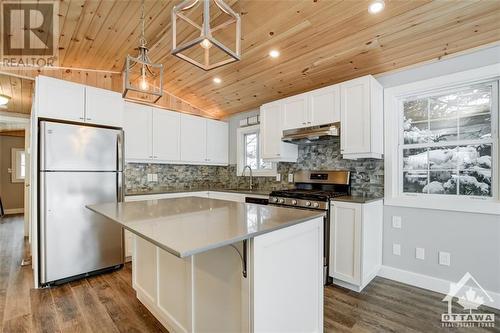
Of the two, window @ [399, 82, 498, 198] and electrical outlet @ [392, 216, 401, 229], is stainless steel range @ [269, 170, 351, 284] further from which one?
window @ [399, 82, 498, 198]

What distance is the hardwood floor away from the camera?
1.98 meters

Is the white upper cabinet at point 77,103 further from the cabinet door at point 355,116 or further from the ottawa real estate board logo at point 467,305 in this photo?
the ottawa real estate board logo at point 467,305

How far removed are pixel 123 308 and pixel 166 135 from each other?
2.54 meters

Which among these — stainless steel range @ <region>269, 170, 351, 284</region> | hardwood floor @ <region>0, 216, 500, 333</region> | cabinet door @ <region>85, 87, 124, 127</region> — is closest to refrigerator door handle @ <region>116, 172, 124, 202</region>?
cabinet door @ <region>85, 87, 124, 127</region>

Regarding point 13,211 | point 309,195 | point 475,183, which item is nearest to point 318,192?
point 309,195

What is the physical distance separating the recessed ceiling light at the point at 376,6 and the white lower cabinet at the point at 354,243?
1.76m

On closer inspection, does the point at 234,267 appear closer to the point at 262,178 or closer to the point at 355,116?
the point at 355,116

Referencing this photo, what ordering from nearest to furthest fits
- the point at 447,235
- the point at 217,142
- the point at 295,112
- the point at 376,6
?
the point at 376,6, the point at 447,235, the point at 295,112, the point at 217,142

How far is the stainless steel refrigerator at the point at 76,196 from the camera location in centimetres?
263

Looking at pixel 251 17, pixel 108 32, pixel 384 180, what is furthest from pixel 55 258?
pixel 384 180

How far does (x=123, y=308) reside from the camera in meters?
2.25

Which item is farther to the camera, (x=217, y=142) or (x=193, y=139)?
(x=217, y=142)

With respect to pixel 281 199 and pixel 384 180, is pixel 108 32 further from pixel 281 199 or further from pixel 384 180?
pixel 384 180

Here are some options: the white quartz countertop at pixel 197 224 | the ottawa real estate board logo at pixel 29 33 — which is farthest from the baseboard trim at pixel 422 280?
the ottawa real estate board logo at pixel 29 33
